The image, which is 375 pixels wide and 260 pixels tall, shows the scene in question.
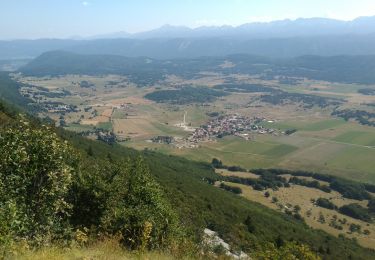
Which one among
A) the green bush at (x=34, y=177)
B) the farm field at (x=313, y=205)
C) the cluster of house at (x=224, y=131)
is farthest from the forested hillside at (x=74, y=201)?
the cluster of house at (x=224, y=131)

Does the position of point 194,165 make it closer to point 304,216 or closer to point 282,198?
point 282,198

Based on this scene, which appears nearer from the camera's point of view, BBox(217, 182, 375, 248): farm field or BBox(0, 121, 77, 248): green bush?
Answer: BBox(0, 121, 77, 248): green bush

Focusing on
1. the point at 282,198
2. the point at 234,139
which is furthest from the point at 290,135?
the point at 282,198

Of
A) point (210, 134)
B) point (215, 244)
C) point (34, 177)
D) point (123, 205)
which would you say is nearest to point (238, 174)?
point (210, 134)

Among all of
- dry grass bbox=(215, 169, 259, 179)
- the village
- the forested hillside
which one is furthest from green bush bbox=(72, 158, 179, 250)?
the village

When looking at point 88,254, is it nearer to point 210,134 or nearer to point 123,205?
point 123,205

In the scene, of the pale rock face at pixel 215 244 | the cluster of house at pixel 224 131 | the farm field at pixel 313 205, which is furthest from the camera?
the cluster of house at pixel 224 131

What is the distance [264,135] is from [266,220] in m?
115

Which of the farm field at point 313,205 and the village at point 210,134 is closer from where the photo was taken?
the farm field at point 313,205

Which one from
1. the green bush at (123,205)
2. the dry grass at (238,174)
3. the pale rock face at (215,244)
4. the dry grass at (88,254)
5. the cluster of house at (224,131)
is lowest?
the cluster of house at (224,131)

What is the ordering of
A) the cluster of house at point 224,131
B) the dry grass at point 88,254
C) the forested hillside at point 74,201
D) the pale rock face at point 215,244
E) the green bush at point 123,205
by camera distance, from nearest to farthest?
the dry grass at point 88,254, the forested hillside at point 74,201, the pale rock face at point 215,244, the green bush at point 123,205, the cluster of house at point 224,131

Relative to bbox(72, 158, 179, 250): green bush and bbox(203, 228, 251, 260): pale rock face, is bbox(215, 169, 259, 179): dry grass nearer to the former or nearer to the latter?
bbox(203, 228, 251, 260): pale rock face

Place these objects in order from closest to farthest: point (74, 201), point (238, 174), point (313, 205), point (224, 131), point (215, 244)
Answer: point (74, 201) → point (215, 244) → point (313, 205) → point (238, 174) → point (224, 131)

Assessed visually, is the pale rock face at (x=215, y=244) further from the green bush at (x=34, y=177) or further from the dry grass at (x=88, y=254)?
the green bush at (x=34, y=177)
